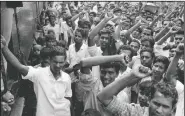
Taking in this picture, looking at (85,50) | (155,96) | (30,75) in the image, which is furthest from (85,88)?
(85,50)

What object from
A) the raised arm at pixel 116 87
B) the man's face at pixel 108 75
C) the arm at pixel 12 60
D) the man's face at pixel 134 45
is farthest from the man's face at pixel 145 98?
the man's face at pixel 134 45

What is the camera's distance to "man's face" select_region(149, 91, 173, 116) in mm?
2154

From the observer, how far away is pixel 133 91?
3.54 meters

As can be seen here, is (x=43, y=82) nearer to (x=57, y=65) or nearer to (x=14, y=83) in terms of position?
(x=57, y=65)

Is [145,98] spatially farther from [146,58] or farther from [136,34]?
[136,34]

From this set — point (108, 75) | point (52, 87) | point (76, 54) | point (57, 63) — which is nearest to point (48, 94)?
point (52, 87)

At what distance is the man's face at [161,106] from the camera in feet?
7.07

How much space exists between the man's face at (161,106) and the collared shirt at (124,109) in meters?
0.08

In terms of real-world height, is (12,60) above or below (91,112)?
above

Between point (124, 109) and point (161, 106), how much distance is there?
0.29 metres

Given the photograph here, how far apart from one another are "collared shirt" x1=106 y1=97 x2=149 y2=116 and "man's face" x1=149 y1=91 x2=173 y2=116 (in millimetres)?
75

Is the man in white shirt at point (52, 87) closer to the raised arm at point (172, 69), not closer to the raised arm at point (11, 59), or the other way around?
the raised arm at point (11, 59)

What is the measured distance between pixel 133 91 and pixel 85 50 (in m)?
0.92

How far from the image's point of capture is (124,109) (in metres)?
2.27
